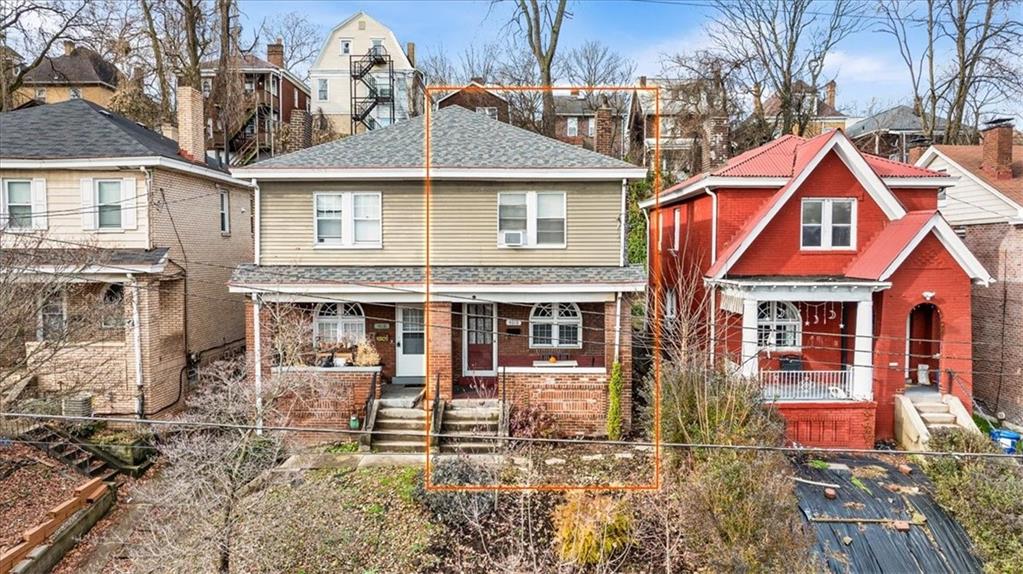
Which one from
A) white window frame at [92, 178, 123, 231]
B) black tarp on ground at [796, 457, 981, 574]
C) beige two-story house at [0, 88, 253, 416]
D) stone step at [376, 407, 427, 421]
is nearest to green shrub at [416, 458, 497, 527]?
stone step at [376, 407, 427, 421]

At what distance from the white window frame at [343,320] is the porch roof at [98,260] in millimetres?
4129

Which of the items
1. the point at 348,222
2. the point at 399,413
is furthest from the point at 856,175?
the point at 348,222

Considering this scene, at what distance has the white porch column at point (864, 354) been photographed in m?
14.9

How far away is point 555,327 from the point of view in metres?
16.7

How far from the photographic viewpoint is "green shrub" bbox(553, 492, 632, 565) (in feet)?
31.7

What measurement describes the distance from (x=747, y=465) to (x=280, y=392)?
9.94 meters

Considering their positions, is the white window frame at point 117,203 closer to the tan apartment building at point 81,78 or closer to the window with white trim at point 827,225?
the window with white trim at point 827,225

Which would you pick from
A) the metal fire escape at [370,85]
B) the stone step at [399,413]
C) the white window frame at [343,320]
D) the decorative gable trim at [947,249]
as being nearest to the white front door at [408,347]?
the white window frame at [343,320]

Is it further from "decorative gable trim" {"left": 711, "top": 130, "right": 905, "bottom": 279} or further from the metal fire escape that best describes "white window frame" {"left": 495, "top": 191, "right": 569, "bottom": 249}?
the metal fire escape

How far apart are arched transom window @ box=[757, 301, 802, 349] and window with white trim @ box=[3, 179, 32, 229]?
Result: 20287 millimetres

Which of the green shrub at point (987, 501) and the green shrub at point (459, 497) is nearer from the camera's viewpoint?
the green shrub at point (987, 501)

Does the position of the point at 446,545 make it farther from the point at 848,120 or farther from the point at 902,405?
the point at 848,120

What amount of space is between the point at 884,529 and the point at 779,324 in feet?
22.8

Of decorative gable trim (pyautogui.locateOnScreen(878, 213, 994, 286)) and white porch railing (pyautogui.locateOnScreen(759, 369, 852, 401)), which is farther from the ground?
decorative gable trim (pyautogui.locateOnScreen(878, 213, 994, 286))
